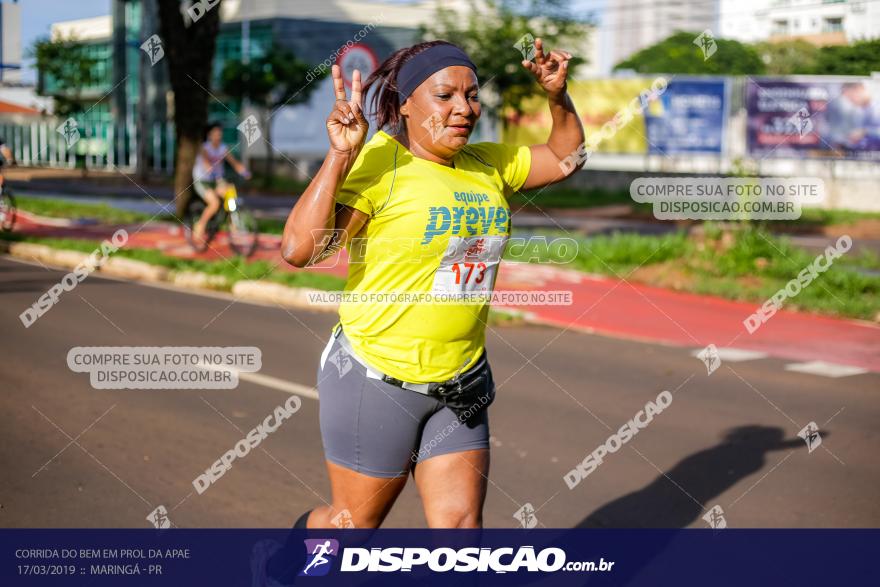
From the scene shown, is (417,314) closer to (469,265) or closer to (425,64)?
(469,265)

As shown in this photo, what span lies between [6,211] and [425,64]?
15.7 metres

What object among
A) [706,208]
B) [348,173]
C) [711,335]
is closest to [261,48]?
[706,208]

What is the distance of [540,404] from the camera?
7477 mm

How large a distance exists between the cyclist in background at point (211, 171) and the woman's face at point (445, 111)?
1149 centimetres

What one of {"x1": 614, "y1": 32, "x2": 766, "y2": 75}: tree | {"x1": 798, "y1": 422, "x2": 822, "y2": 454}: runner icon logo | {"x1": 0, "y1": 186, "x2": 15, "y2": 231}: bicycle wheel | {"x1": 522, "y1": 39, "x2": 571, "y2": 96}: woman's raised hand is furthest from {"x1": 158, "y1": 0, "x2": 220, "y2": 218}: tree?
{"x1": 614, "y1": 32, "x2": 766, "y2": 75}: tree

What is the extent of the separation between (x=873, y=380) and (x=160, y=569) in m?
6.48

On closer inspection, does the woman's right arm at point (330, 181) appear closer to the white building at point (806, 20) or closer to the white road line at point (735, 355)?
the white road line at point (735, 355)

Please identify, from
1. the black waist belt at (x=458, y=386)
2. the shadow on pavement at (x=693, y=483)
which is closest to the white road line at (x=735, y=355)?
the shadow on pavement at (x=693, y=483)

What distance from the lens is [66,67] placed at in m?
40.3

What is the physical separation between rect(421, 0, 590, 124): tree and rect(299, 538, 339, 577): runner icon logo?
102ft

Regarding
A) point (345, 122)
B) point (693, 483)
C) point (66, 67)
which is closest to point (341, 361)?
point (345, 122)

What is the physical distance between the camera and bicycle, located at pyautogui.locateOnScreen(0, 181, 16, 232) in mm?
17188

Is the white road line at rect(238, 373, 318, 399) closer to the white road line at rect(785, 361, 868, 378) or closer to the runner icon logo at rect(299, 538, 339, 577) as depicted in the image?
the runner icon logo at rect(299, 538, 339, 577)

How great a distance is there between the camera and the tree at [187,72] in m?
18.9
